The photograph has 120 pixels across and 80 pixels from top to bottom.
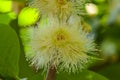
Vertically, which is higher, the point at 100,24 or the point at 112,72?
the point at 100,24

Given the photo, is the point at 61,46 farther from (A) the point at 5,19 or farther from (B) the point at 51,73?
(A) the point at 5,19

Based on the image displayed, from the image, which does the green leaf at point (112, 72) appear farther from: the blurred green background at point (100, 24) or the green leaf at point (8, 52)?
the green leaf at point (8, 52)

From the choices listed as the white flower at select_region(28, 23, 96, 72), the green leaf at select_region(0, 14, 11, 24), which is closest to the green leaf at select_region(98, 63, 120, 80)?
the green leaf at select_region(0, 14, 11, 24)

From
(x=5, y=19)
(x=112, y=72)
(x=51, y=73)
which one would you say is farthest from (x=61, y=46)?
(x=112, y=72)

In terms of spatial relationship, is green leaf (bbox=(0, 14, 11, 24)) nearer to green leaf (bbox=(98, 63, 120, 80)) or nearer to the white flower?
the white flower

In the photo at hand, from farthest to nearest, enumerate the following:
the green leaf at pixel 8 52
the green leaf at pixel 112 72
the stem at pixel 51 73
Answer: the green leaf at pixel 112 72, the green leaf at pixel 8 52, the stem at pixel 51 73

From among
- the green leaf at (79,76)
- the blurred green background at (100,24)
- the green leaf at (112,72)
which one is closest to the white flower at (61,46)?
the green leaf at (79,76)
